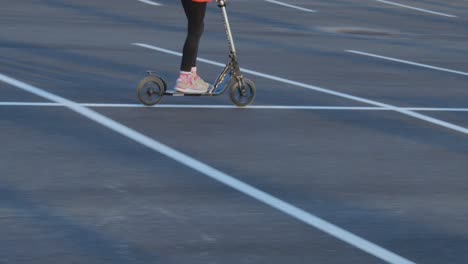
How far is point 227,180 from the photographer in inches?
347

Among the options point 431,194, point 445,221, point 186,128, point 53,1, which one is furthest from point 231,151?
point 53,1

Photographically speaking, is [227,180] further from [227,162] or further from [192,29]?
[192,29]

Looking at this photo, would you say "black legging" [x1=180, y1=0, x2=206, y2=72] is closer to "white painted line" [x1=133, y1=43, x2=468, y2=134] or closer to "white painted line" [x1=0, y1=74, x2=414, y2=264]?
"white painted line" [x1=0, y1=74, x2=414, y2=264]

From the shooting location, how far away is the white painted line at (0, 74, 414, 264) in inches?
280

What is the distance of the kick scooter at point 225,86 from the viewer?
39.2ft

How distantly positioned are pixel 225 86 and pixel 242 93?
0.61 ft

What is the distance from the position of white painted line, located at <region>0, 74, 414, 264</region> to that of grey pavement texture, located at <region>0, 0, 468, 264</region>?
76 mm

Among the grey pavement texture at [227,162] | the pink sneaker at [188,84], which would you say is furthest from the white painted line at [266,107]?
the pink sneaker at [188,84]

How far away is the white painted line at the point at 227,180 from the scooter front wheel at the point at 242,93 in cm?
141

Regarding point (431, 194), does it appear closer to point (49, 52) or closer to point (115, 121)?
point (115, 121)

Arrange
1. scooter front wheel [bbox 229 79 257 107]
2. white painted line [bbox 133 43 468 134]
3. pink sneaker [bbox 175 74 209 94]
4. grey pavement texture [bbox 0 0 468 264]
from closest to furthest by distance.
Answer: grey pavement texture [bbox 0 0 468 264] < white painted line [bbox 133 43 468 134] < pink sneaker [bbox 175 74 209 94] < scooter front wheel [bbox 229 79 257 107]

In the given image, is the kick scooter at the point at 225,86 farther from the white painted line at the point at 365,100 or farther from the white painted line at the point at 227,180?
the white painted line at the point at 365,100

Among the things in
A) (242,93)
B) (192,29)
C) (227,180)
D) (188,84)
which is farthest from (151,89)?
(227,180)

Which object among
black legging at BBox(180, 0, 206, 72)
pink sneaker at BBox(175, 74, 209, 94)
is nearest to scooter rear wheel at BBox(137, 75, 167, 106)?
pink sneaker at BBox(175, 74, 209, 94)
